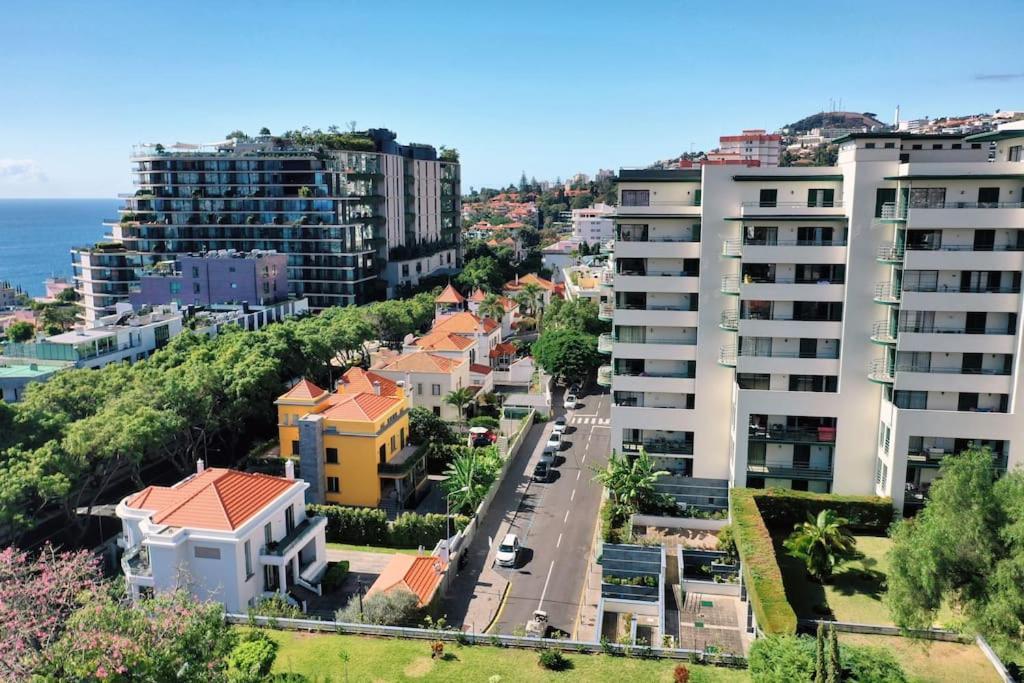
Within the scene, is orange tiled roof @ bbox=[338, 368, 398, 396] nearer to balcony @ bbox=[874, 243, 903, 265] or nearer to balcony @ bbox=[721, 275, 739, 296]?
balcony @ bbox=[721, 275, 739, 296]

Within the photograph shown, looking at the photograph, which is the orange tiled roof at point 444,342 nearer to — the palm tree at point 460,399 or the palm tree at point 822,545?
the palm tree at point 460,399

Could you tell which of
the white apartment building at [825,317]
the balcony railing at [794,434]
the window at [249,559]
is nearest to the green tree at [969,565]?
the white apartment building at [825,317]

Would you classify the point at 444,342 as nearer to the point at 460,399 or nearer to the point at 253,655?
the point at 460,399

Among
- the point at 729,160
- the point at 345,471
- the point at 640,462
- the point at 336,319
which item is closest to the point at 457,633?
the point at 640,462

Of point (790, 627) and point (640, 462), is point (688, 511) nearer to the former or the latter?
point (640, 462)

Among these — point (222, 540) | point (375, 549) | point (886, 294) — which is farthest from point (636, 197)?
point (222, 540)
